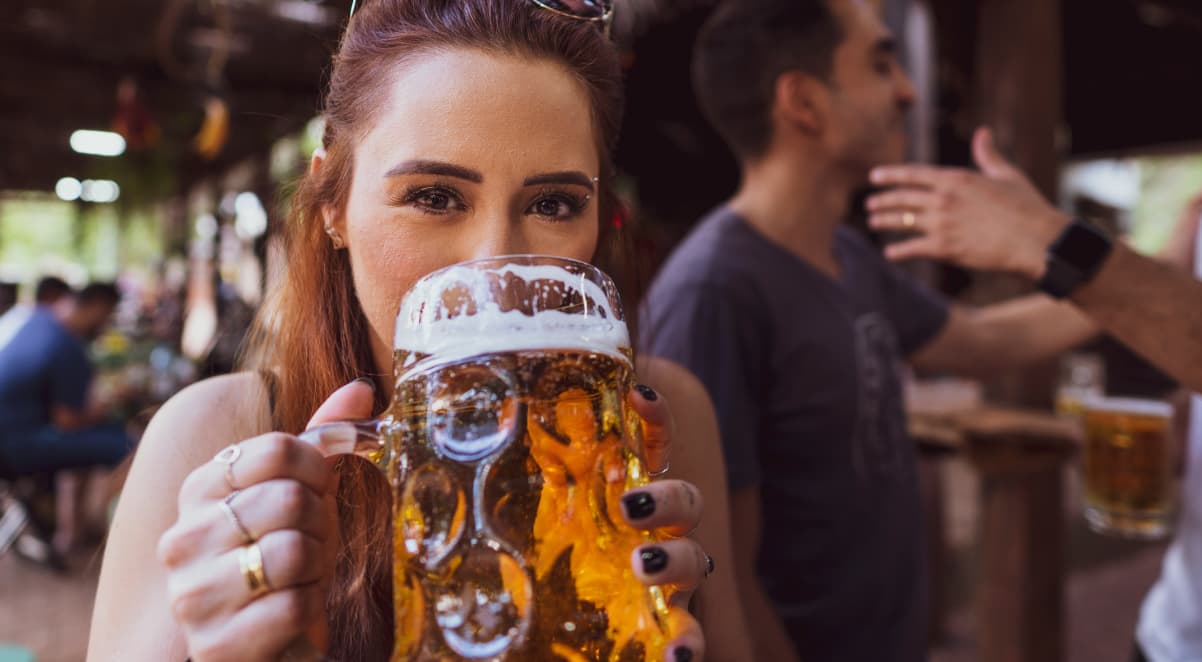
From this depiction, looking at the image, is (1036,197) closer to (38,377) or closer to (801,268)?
(801,268)

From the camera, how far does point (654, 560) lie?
0.50 meters

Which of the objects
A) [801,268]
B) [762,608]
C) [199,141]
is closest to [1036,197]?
[801,268]

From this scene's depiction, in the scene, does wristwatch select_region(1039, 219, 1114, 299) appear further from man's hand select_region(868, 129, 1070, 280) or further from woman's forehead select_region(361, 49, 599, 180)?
woman's forehead select_region(361, 49, 599, 180)

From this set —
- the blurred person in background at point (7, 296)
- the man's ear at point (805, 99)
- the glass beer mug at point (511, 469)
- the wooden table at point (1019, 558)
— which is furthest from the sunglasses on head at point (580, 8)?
the blurred person in background at point (7, 296)

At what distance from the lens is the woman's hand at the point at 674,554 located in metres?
0.50

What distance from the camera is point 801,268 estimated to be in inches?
66.1

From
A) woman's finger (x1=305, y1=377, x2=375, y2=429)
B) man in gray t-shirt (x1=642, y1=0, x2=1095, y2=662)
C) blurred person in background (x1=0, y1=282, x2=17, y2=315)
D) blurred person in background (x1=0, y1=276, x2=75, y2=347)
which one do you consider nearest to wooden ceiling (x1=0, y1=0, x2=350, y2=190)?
blurred person in background (x1=0, y1=276, x2=75, y2=347)

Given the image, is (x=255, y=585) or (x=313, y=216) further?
(x=313, y=216)

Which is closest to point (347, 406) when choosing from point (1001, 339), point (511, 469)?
point (511, 469)

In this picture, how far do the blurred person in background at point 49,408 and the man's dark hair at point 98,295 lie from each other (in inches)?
10.8

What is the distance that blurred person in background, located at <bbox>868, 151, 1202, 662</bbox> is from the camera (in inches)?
47.6

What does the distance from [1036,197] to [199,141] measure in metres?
5.75

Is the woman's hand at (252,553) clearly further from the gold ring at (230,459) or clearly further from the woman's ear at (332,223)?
the woman's ear at (332,223)

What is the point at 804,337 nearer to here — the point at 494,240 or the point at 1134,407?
the point at 1134,407
